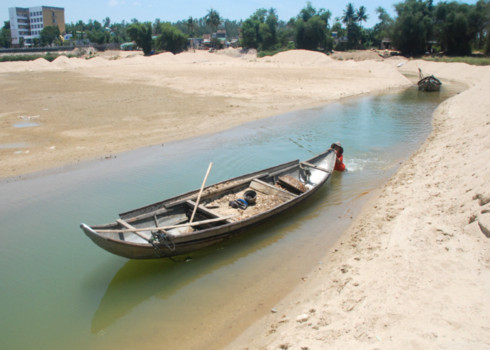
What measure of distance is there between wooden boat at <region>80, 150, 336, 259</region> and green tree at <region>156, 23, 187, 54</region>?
75377 mm

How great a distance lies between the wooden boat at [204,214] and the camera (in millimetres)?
7348

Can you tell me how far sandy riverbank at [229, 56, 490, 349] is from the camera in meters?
4.50

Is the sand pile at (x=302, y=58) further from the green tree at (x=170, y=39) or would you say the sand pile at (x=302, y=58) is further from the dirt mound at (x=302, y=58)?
the green tree at (x=170, y=39)

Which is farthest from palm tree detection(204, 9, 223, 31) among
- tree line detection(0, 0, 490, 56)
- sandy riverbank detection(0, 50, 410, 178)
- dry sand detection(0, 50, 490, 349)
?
dry sand detection(0, 50, 490, 349)

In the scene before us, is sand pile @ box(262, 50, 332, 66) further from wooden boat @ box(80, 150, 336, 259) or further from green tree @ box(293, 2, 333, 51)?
wooden boat @ box(80, 150, 336, 259)

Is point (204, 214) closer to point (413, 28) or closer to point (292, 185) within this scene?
point (292, 185)

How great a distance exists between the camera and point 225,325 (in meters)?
6.16

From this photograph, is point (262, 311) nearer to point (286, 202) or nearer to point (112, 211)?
point (286, 202)

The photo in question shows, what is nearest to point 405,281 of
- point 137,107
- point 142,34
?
point 137,107

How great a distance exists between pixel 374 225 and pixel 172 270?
4.74 m

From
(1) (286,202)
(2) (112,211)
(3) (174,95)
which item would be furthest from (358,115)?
(2) (112,211)

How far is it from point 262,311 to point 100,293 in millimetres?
3255

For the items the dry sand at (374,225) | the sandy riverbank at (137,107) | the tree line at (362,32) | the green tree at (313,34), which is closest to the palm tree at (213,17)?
the tree line at (362,32)

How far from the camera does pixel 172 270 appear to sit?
7.84 metres
